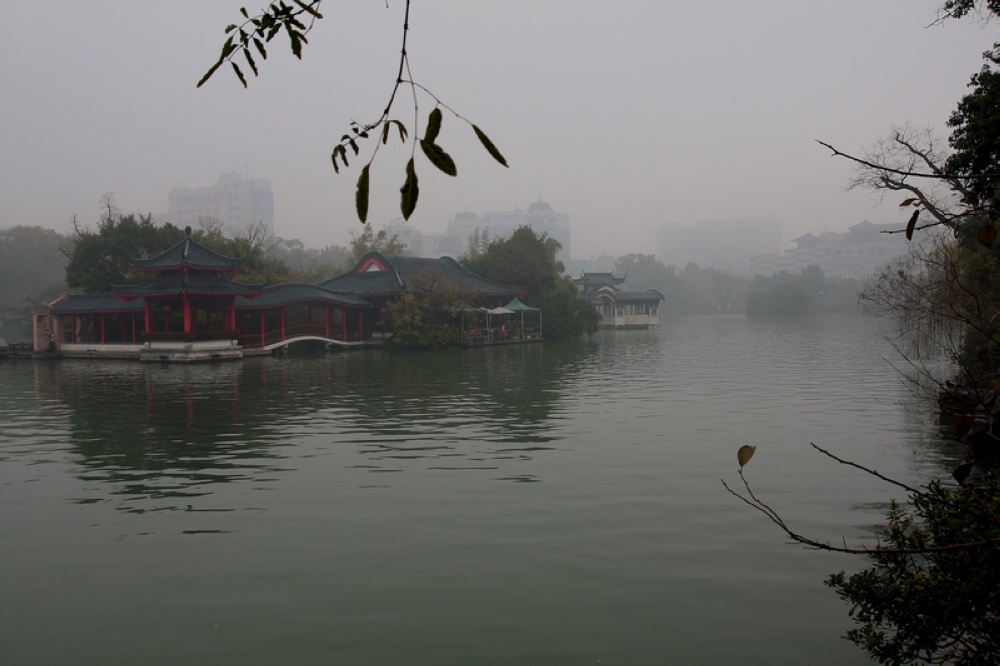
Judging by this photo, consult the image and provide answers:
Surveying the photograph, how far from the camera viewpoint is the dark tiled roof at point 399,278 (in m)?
29.9

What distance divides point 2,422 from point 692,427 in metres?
9.73

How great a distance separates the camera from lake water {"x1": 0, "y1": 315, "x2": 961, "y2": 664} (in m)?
4.04

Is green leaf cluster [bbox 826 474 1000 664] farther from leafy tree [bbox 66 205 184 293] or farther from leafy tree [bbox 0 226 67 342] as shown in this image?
leafy tree [bbox 0 226 67 342]

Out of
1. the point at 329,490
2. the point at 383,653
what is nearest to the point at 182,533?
the point at 329,490

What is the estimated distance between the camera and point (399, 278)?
30.1m

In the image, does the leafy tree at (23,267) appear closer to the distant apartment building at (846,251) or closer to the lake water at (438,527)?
the lake water at (438,527)

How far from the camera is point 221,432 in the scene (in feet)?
33.6

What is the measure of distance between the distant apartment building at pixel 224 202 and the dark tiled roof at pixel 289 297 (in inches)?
3897

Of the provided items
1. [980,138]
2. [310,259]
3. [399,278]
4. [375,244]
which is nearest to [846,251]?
[310,259]

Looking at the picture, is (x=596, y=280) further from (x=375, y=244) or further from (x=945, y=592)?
(x=945, y=592)

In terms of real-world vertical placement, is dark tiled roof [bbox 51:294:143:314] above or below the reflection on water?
above

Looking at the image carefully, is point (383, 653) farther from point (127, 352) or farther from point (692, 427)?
point (127, 352)

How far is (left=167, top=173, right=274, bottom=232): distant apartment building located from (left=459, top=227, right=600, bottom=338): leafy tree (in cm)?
9327

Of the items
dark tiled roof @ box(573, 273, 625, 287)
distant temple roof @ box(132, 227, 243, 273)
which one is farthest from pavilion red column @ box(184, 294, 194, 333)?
dark tiled roof @ box(573, 273, 625, 287)
